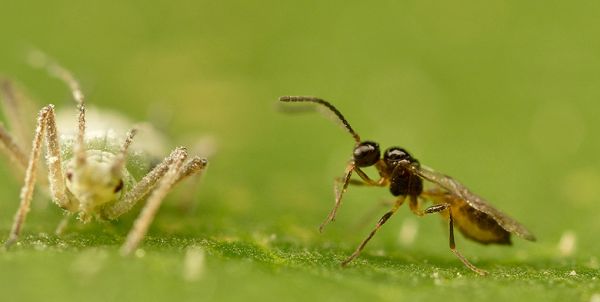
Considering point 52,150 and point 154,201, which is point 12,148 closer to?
point 52,150

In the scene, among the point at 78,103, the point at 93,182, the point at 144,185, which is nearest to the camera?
the point at 93,182

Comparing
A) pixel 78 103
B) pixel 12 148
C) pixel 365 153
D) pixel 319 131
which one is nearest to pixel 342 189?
pixel 365 153

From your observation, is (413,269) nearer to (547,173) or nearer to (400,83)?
(547,173)

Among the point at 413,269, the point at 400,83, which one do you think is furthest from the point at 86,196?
the point at 400,83

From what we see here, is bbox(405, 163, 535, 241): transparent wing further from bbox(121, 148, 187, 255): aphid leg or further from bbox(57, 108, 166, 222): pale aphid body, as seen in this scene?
bbox(57, 108, 166, 222): pale aphid body

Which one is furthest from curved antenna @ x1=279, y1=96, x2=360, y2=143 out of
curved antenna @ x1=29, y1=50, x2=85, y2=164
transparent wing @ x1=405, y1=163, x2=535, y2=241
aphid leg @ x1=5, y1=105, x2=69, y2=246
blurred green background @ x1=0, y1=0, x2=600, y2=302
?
aphid leg @ x1=5, y1=105, x2=69, y2=246

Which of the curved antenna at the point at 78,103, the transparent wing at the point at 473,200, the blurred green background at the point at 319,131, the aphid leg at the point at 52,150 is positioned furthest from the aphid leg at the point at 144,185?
the transparent wing at the point at 473,200

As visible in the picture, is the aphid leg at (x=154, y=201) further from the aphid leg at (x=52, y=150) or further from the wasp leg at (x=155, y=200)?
the aphid leg at (x=52, y=150)
